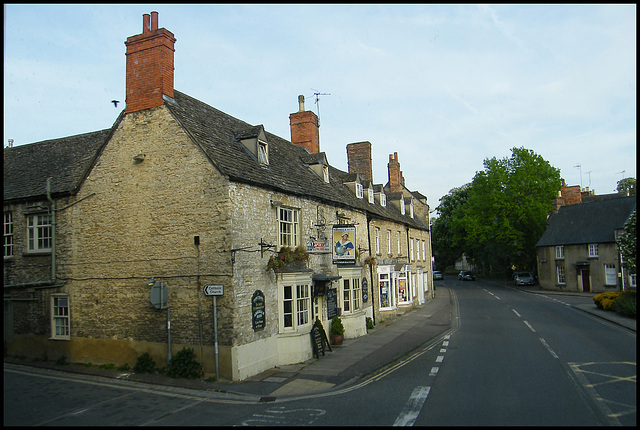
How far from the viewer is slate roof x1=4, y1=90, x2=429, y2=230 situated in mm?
15055

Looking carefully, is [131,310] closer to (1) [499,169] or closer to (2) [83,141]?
(2) [83,141]

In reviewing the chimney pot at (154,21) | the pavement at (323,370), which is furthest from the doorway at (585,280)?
the chimney pot at (154,21)

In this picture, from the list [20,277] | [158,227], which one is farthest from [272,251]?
[20,277]

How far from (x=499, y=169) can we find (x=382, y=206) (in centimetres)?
2722

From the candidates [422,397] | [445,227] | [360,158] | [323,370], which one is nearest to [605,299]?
[360,158]

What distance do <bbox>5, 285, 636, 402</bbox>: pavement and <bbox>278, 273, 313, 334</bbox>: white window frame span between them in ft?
4.17

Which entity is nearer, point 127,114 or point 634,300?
point 127,114

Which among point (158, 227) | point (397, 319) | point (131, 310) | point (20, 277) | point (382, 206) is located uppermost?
point (382, 206)

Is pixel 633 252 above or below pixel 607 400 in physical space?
above

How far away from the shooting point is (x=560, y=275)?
1865 inches

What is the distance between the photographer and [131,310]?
591 inches

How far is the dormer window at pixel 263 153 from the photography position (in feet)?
56.6

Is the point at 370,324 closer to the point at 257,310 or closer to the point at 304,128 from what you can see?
the point at 257,310

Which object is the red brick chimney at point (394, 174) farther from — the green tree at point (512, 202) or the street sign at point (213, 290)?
the street sign at point (213, 290)
